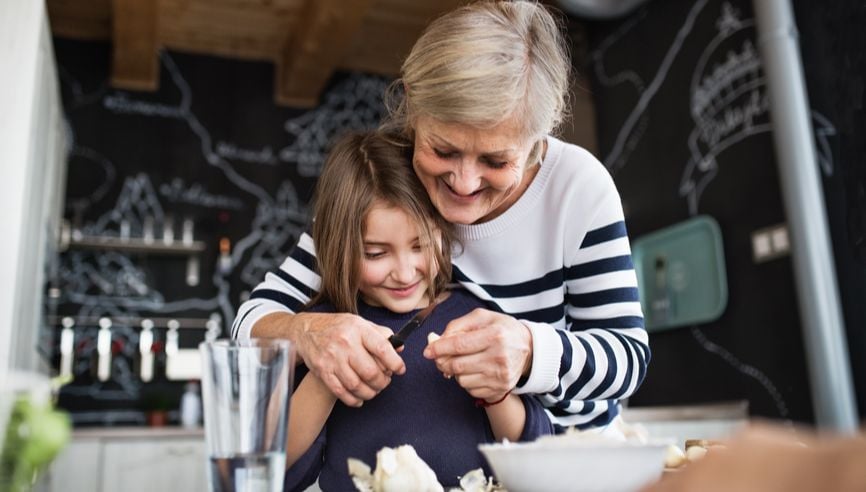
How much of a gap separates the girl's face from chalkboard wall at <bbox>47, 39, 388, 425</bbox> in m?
2.99

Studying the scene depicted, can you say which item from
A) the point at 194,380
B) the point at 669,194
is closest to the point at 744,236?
the point at 669,194

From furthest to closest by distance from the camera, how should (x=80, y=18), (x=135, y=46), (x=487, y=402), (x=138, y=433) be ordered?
(x=80, y=18) → (x=135, y=46) → (x=138, y=433) → (x=487, y=402)

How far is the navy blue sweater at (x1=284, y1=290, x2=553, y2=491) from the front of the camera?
90cm

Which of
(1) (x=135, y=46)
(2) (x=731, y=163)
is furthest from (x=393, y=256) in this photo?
(1) (x=135, y=46)

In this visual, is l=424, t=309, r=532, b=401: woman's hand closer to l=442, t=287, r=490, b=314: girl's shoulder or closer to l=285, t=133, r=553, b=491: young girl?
l=285, t=133, r=553, b=491: young girl

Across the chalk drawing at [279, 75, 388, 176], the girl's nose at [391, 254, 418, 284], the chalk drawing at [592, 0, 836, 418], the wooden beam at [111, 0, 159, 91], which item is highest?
the wooden beam at [111, 0, 159, 91]

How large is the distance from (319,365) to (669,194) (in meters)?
2.70

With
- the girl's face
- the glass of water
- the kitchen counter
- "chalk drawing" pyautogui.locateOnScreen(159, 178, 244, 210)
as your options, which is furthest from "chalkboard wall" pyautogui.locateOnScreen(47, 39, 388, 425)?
the glass of water

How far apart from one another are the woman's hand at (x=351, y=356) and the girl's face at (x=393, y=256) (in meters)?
0.14

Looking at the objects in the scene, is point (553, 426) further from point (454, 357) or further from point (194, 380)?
point (194, 380)

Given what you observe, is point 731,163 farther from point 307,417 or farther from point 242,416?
point 242,416

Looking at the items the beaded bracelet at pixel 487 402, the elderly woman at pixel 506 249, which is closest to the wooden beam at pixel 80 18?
the elderly woman at pixel 506 249

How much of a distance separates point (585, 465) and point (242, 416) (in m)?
0.22

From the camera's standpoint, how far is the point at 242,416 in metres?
0.52
